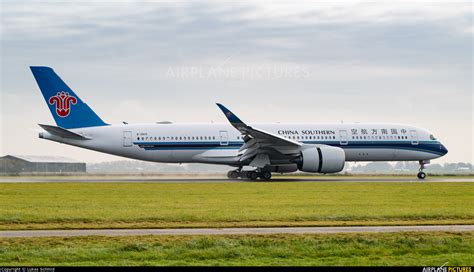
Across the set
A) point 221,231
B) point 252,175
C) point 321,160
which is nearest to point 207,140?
point 252,175

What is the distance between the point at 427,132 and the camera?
55.1 m

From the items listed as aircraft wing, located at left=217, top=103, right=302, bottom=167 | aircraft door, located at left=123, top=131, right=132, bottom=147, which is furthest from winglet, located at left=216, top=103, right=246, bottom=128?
aircraft door, located at left=123, top=131, right=132, bottom=147

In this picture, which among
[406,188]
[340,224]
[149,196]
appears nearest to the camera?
[340,224]

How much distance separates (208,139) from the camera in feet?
168

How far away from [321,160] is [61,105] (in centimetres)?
1901

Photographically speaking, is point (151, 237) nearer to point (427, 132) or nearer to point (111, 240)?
point (111, 240)

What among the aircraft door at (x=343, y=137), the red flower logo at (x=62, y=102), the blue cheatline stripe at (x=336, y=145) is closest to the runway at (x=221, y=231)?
the blue cheatline stripe at (x=336, y=145)

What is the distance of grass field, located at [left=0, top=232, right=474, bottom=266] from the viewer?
16.2 metres

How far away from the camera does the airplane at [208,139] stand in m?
49.0

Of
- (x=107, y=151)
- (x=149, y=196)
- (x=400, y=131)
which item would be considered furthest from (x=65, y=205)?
(x=400, y=131)

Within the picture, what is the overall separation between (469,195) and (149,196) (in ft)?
49.8

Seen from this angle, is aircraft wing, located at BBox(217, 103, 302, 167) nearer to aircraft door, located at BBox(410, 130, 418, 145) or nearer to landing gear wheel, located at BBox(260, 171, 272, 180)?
landing gear wheel, located at BBox(260, 171, 272, 180)

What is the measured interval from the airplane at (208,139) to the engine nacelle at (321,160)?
0.84 metres

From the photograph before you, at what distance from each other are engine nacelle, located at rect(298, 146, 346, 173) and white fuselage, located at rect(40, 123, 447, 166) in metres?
4.32
